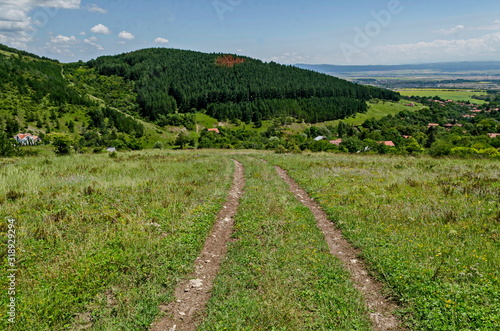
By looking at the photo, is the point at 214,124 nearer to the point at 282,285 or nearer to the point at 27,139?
the point at 27,139

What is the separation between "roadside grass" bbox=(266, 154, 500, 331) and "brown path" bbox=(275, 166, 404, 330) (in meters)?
0.29

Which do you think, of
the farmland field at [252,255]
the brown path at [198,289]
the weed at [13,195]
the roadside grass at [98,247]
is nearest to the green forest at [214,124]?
the weed at [13,195]

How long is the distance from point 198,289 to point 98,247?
376 cm

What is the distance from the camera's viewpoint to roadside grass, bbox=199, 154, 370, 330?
6.14m

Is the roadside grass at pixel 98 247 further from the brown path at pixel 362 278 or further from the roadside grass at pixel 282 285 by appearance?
the brown path at pixel 362 278

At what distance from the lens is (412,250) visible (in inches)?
354

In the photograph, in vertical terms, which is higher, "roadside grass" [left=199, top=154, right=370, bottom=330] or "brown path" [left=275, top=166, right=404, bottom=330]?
"roadside grass" [left=199, top=154, right=370, bottom=330]

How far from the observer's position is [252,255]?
918 cm

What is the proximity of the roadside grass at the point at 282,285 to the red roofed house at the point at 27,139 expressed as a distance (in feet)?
382

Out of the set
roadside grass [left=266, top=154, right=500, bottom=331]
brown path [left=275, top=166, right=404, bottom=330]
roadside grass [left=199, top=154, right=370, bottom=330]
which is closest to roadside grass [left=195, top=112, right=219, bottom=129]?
roadside grass [left=266, top=154, right=500, bottom=331]

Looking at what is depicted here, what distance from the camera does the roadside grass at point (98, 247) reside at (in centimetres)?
615

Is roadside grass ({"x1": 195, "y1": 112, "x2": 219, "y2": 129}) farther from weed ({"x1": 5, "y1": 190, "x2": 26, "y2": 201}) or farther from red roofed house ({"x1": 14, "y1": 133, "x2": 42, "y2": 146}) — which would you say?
weed ({"x1": 5, "y1": 190, "x2": 26, "y2": 201})

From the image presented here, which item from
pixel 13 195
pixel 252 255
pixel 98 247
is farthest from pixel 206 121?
pixel 252 255

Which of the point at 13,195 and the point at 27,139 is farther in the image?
the point at 27,139
